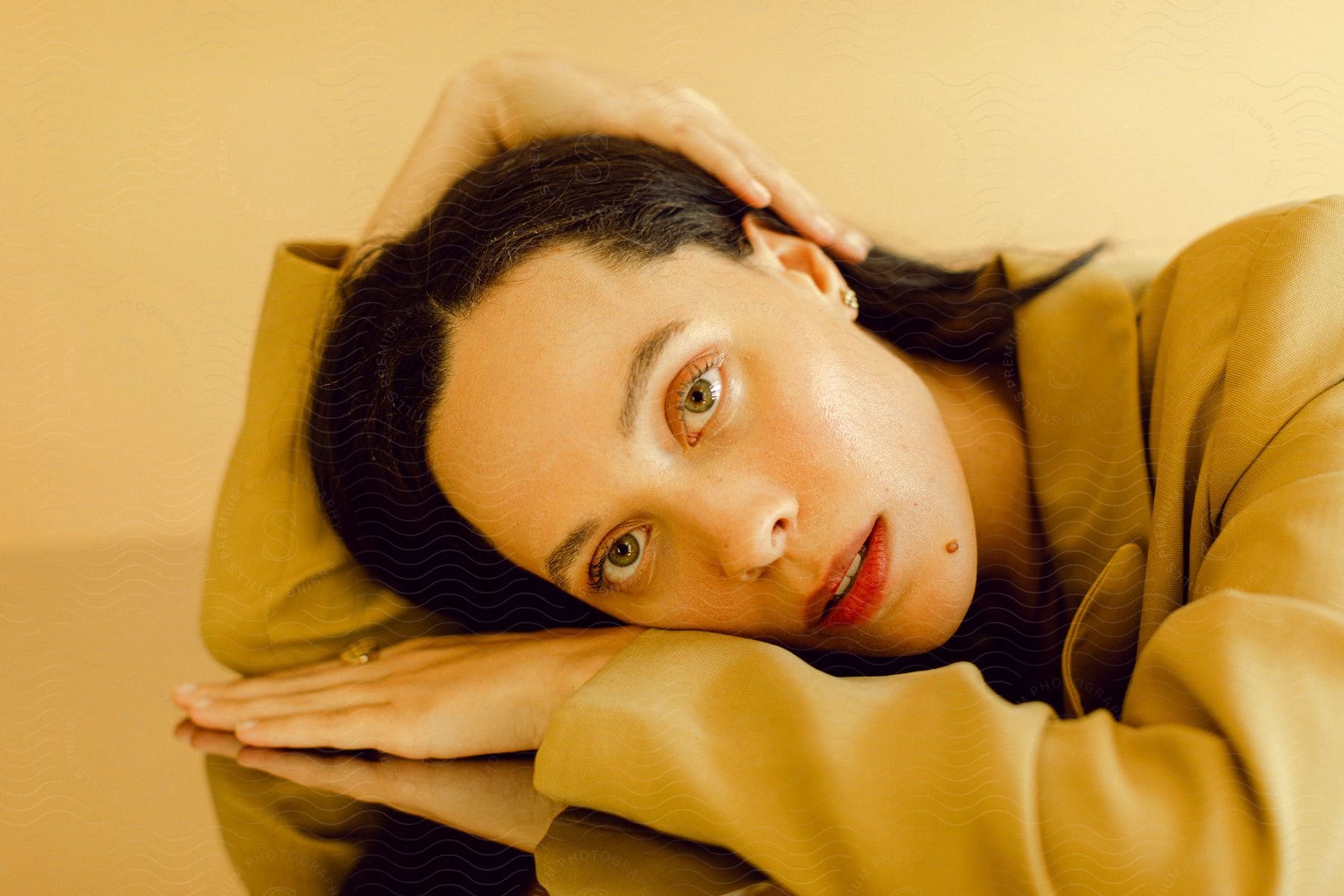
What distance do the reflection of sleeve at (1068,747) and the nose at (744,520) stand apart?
3 centimetres

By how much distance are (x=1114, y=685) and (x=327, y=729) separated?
0.35 meters

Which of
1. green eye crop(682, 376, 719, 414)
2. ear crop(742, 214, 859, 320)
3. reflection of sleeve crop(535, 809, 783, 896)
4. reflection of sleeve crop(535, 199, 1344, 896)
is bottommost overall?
reflection of sleeve crop(535, 809, 783, 896)

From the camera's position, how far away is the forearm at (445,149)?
563 mm

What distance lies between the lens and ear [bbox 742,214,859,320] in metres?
0.48

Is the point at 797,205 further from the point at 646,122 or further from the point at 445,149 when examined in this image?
the point at 445,149

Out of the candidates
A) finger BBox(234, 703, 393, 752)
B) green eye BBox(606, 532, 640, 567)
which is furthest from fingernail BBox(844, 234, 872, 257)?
finger BBox(234, 703, 393, 752)

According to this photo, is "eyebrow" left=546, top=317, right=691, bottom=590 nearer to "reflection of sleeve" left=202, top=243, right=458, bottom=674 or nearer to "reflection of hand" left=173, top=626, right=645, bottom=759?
"reflection of hand" left=173, top=626, right=645, bottom=759

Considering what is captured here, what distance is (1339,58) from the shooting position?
19.6 inches

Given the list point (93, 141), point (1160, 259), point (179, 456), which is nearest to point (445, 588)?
point (179, 456)

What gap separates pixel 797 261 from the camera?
1.68 feet

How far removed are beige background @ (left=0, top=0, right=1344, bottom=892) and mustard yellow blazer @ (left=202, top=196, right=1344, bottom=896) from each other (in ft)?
0.23

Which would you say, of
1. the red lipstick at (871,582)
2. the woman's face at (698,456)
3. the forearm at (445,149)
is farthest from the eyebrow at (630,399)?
the forearm at (445,149)

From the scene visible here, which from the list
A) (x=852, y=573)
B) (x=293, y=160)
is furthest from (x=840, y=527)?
(x=293, y=160)

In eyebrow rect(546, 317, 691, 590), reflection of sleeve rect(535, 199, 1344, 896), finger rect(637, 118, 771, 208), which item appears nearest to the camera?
reflection of sleeve rect(535, 199, 1344, 896)
